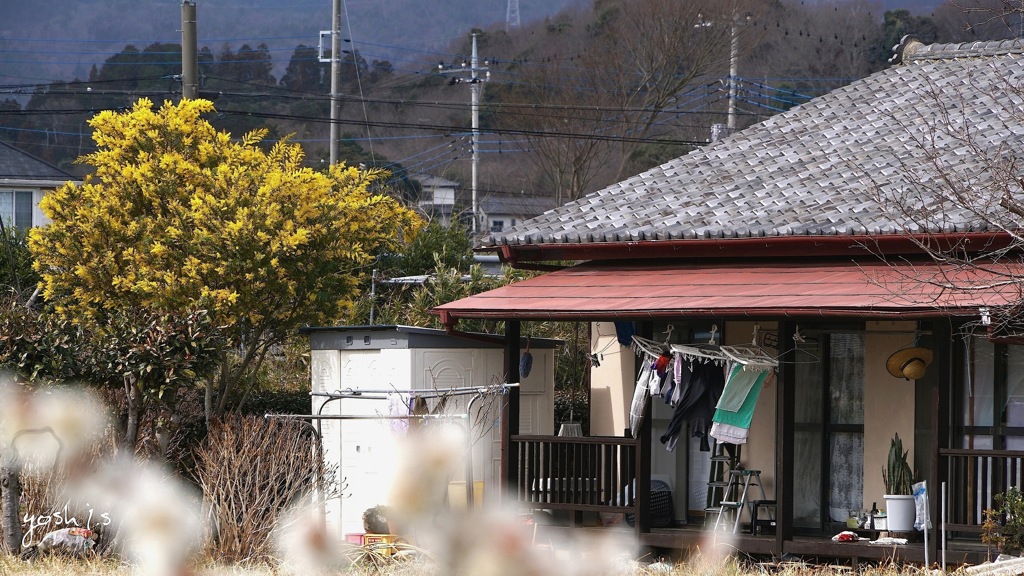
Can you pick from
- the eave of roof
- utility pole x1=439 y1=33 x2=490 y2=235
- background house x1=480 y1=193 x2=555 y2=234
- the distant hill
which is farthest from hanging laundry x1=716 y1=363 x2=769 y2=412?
the distant hill

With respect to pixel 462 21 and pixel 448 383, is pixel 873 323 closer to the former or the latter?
pixel 448 383

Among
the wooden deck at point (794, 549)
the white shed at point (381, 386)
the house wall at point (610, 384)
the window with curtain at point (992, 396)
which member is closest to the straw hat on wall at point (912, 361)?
the window with curtain at point (992, 396)

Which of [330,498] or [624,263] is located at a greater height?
[624,263]

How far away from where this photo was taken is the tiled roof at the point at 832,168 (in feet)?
39.7

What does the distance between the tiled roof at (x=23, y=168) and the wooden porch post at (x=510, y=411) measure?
1100 inches

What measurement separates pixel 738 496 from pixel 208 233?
20.4 feet

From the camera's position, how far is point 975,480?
→ 10953 mm

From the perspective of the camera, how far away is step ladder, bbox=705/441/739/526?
1262cm

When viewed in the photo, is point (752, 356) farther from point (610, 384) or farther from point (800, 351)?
point (610, 384)

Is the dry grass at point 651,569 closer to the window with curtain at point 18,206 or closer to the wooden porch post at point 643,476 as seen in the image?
the wooden porch post at point 643,476

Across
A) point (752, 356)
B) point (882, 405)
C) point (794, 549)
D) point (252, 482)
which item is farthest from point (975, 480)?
point (252, 482)

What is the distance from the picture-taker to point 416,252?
2320cm

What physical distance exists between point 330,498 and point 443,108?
3062 centimetres

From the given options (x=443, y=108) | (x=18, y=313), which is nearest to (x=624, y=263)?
(x=18, y=313)
